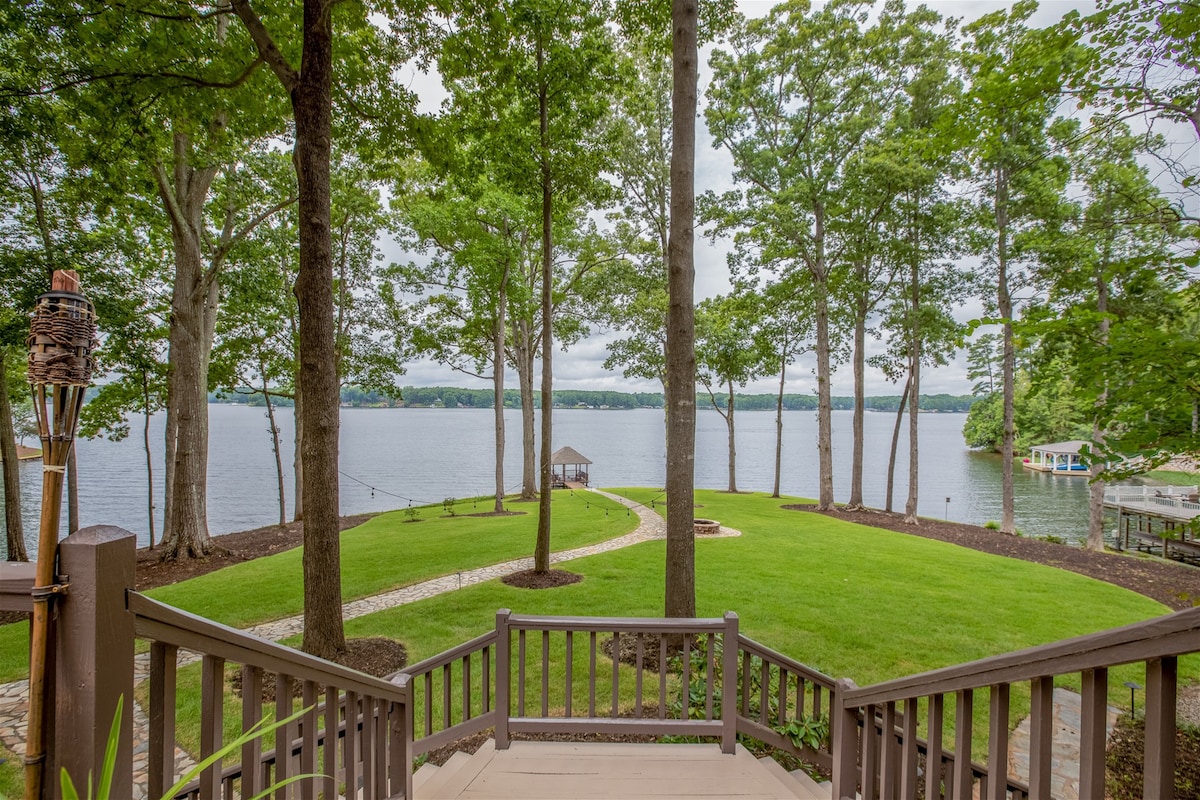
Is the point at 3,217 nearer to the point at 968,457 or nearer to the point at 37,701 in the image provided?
the point at 37,701

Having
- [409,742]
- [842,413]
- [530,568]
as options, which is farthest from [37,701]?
[842,413]

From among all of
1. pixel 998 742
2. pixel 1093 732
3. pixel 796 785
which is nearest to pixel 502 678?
pixel 796 785

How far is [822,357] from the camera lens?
52.8 feet

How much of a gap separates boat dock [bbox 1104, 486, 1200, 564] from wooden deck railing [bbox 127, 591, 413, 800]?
23260 millimetres

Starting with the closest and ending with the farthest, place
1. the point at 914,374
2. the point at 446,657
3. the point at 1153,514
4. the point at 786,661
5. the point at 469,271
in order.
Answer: the point at 446,657
the point at 786,661
the point at 469,271
the point at 914,374
the point at 1153,514

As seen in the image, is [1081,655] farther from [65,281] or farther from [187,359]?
[187,359]

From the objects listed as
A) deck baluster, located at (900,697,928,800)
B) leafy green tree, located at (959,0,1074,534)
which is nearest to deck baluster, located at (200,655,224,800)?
deck baluster, located at (900,697,928,800)

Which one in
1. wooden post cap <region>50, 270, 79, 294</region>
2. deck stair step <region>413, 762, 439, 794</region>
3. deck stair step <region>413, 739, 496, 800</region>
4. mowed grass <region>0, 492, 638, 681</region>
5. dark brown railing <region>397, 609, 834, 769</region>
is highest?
wooden post cap <region>50, 270, 79, 294</region>

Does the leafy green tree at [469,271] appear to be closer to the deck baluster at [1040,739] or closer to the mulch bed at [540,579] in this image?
the mulch bed at [540,579]

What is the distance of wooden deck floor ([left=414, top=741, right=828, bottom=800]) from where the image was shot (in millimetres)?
2812

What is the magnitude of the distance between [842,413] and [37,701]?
633ft

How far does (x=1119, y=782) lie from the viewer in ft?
12.5

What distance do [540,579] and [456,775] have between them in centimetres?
523

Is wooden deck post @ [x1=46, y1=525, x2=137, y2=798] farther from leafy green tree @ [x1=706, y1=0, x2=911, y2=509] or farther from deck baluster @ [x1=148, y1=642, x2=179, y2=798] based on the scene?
leafy green tree @ [x1=706, y1=0, x2=911, y2=509]
